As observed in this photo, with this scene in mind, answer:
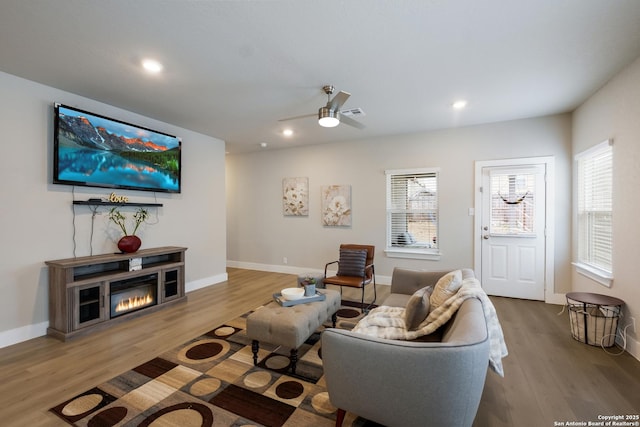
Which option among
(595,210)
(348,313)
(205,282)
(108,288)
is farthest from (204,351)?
(595,210)

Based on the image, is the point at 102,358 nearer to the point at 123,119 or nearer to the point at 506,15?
the point at 123,119

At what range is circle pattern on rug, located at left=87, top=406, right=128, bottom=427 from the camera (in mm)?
1793

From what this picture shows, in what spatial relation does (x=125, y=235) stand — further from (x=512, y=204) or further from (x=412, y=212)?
(x=512, y=204)

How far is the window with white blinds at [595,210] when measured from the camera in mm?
3174

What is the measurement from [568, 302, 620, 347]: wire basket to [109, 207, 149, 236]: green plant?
5487mm

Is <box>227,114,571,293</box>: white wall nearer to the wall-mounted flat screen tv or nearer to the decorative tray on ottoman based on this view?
the wall-mounted flat screen tv

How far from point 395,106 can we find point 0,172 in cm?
448

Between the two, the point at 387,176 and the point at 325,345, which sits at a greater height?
the point at 387,176

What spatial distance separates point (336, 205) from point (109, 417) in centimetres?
442

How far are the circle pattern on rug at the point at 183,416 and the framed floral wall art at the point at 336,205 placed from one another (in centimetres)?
403

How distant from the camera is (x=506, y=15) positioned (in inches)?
79.4

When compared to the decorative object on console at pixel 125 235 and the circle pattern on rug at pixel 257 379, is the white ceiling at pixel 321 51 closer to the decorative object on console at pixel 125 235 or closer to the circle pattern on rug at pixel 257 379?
the decorative object on console at pixel 125 235

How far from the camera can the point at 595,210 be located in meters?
3.48


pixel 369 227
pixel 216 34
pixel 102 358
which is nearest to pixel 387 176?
pixel 369 227
